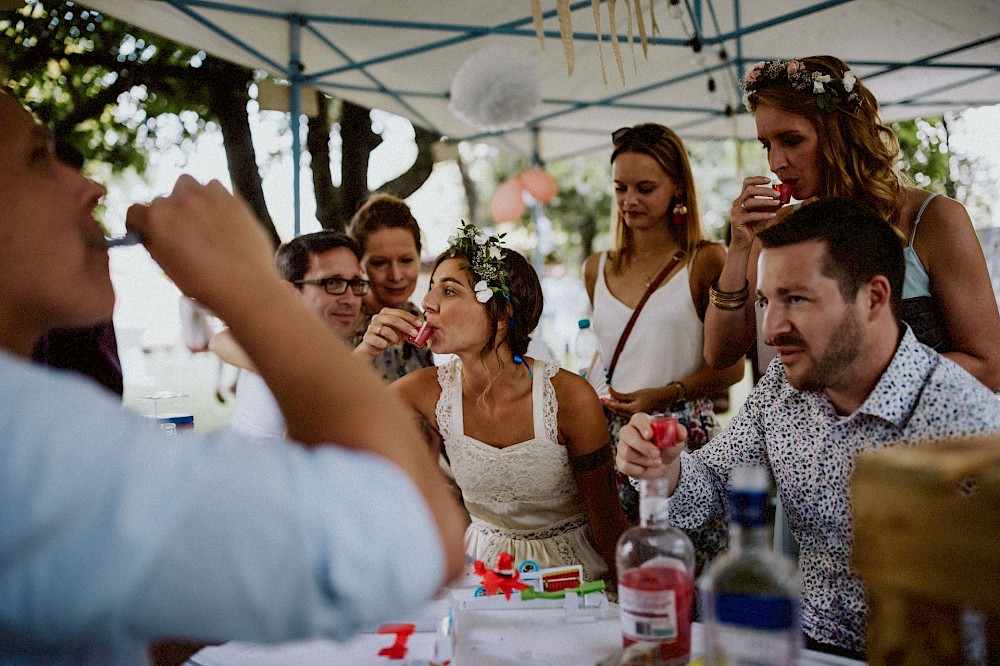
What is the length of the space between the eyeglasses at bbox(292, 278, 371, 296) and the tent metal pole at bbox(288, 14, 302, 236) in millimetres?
2151

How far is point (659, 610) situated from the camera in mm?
1217

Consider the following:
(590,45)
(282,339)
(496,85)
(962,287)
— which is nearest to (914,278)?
(962,287)

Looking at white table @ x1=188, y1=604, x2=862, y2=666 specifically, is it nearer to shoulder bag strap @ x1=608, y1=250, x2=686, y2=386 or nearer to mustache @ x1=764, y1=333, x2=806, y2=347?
mustache @ x1=764, y1=333, x2=806, y2=347

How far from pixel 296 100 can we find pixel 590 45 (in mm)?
2579

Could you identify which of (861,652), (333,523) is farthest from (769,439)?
(333,523)

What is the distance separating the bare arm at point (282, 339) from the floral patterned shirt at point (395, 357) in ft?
8.70

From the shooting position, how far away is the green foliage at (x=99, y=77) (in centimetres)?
766

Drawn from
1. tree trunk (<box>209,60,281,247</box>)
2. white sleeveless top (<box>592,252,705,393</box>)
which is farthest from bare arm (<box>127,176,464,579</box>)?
tree trunk (<box>209,60,281,247</box>)

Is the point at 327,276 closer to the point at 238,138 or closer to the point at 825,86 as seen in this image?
the point at 825,86

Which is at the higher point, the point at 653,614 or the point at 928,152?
the point at 928,152

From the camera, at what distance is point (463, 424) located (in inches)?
112

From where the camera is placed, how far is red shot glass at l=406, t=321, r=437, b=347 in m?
2.81

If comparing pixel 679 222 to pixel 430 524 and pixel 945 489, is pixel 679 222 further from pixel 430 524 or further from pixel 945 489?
pixel 430 524

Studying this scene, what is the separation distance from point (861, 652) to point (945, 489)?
1.14 metres
